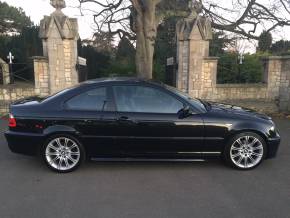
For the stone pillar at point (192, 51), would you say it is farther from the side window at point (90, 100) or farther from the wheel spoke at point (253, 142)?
the side window at point (90, 100)

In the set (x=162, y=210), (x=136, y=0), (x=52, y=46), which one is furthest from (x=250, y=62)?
(x=162, y=210)

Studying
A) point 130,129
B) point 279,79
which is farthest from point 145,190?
point 279,79

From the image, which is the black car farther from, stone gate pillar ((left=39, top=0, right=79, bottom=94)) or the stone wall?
the stone wall

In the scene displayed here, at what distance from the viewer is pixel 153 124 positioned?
442cm

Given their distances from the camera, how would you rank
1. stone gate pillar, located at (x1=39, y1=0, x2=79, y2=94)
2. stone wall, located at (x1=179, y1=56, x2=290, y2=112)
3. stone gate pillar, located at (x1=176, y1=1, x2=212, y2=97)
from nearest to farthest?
1. stone gate pillar, located at (x1=39, y1=0, x2=79, y2=94)
2. stone gate pillar, located at (x1=176, y1=1, x2=212, y2=97)
3. stone wall, located at (x1=179, y1=56, x2=290, y2=112)

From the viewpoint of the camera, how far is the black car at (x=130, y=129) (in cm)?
443

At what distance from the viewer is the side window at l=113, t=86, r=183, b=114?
14.7 feet

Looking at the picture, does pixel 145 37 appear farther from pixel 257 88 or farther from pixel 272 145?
pixel 272 145

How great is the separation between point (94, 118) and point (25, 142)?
3.89 feet

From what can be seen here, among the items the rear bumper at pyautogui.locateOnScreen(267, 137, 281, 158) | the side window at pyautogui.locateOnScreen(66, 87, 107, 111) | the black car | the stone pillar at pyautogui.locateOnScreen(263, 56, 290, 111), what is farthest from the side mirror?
the stone pillar at pyautogui.locateOnScreen(263, 56, 290, 111)

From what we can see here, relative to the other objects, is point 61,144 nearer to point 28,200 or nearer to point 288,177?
point 28,200

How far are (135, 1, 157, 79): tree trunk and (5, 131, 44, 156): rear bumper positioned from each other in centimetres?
637

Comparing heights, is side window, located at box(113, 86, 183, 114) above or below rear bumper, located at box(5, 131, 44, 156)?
above

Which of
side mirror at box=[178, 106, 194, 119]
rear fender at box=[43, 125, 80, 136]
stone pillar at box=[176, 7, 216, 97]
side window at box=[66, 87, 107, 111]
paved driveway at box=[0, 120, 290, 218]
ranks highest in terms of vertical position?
stone pillar at box=[176, 7, 216, 97]
